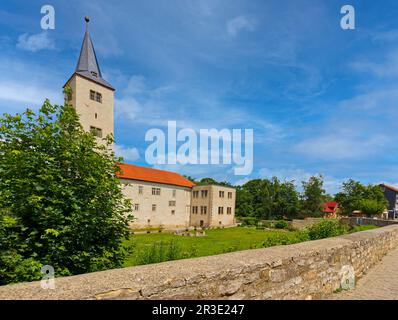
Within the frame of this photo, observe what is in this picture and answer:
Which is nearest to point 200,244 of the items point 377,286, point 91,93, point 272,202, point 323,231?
point 323,231

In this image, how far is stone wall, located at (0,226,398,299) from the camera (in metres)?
2.28

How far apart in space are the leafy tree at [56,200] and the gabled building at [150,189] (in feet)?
76.6

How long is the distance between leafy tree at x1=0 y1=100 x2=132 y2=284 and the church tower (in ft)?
73.9

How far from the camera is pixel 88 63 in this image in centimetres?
3055

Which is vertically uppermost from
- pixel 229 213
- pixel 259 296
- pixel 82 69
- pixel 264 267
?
pixel 82 69

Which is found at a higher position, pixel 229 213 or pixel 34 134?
pixel 34 134

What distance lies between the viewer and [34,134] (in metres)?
4.89

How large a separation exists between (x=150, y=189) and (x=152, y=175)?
322 centimetres

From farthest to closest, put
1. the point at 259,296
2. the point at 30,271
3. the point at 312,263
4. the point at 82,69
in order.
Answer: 1. the point at 82,69
2. the point at 312,263
3. the point at 30,271
4. the point at 259,296

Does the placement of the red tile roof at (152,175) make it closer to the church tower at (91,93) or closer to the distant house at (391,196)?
the church tower at (91,93)

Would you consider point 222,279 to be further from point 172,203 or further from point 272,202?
point 272,202
